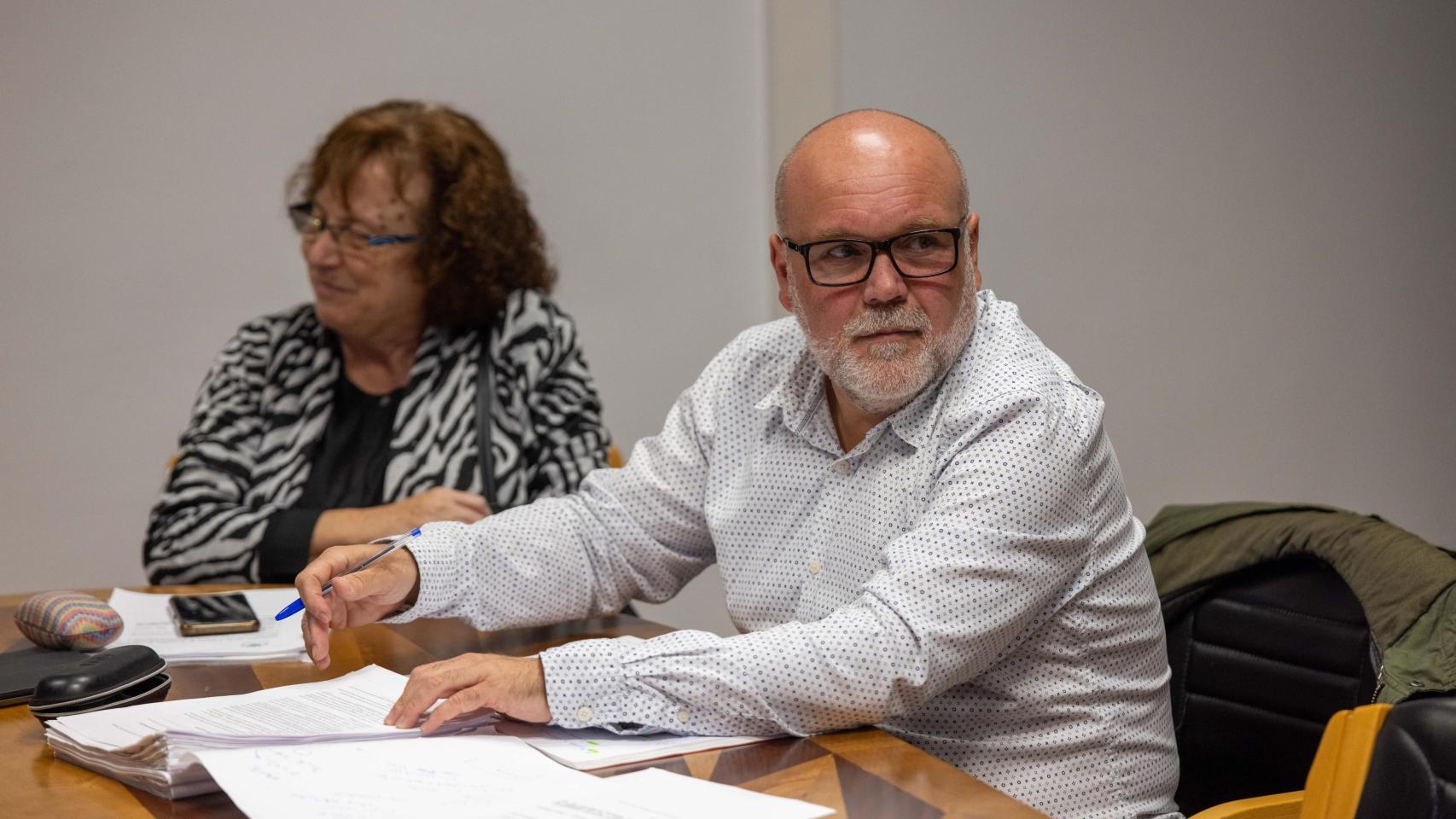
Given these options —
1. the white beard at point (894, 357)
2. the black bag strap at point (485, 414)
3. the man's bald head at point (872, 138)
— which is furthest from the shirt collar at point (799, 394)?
the black bag strap at point (485, 414)

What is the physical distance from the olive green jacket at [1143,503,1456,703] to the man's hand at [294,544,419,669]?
3.45 feet

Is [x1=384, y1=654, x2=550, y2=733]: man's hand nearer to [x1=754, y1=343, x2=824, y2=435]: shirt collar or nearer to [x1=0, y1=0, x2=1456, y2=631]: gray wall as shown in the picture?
[x1=754, y1=343, x2=824, y2=435]: shirt collar

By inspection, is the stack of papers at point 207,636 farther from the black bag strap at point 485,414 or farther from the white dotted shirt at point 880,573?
the black bag strap at point 485,414

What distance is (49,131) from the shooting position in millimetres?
3258

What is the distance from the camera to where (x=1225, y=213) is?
3473mm

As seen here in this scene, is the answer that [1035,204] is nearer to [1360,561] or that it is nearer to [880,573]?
[1360,561]

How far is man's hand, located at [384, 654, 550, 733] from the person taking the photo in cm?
127

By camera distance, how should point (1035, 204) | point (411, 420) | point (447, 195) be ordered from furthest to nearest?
point (1035, 204) < point (447, 195) < point (411, 420)

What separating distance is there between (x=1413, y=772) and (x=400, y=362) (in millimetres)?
2240

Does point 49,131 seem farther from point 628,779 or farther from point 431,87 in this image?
point 628,779

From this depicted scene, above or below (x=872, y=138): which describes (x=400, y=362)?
below

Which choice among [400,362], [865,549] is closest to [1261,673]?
[865,549]

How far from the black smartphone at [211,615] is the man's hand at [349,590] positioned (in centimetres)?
23

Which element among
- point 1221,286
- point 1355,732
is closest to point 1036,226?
point 1221,286
